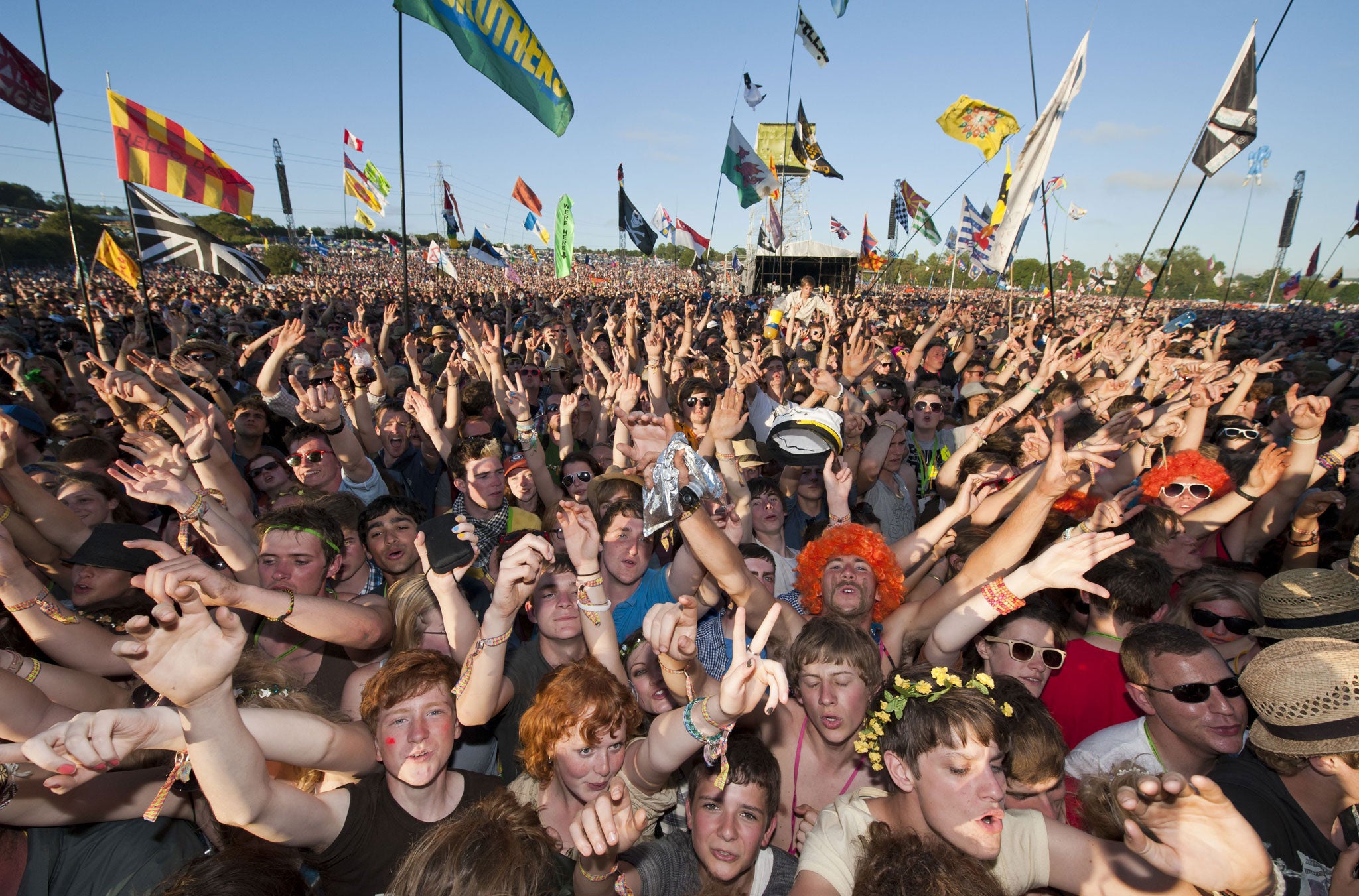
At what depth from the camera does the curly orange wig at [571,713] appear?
93.9 inches

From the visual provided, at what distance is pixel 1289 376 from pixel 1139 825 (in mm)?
11464

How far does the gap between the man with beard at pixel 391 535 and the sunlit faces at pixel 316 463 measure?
93 cm

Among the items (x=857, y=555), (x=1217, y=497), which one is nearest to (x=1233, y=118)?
(x=1217, y=497)

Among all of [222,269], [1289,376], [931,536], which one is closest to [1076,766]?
[931,536]

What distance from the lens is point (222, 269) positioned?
10039 millimetres

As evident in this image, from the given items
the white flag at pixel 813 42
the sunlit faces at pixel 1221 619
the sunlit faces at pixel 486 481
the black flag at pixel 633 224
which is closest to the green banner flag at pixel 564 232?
the black flag at pixel 633 224

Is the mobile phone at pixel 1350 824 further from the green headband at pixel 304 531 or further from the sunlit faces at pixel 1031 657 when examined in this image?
the green headband at pixel 304 531

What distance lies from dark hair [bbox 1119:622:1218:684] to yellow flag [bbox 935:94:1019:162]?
13.2 meters

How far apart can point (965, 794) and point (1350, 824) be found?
1.13 metres

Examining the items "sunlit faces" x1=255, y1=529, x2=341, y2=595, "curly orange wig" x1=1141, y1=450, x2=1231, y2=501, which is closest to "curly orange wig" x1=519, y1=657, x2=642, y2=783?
"sunlit faces" x1=255, y1=529, x2=341, y2=595

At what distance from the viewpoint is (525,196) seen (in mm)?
23016

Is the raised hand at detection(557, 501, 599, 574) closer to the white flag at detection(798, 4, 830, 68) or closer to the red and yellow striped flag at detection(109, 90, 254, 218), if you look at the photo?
the red and yellow striped flag at detection(109, 90, 254, 218)

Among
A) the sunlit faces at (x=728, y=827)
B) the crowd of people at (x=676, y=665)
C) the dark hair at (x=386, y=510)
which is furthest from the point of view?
the dark hair at (x=386, y=510)

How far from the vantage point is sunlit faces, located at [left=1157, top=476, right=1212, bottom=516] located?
4.43m
